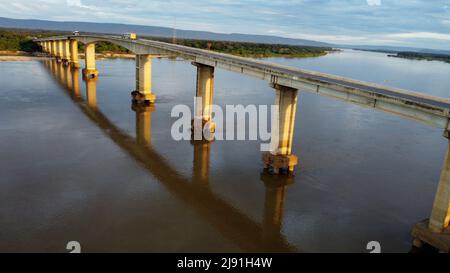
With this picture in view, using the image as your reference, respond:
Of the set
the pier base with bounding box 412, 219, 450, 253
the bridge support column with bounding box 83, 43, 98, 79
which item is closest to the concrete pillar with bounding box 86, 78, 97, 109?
the bridge support column with bounding box 83, 43, 98, 79

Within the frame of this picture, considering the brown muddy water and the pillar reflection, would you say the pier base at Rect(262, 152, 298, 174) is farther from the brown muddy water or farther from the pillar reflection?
the brown muddy water

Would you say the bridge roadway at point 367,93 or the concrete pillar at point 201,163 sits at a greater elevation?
the bridge roadway at point 367,93

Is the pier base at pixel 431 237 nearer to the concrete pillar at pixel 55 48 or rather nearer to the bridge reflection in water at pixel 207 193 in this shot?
the bridge reflection in water at pixel 207 193

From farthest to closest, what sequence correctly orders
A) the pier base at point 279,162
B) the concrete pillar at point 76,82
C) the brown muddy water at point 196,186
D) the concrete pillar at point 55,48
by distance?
the concrete pillar at point 55,48 < the concrete pillar at point 76,82 < the pier base at point 279,162 < the brown muddy water at point 196,186

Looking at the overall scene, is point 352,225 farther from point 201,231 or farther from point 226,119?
point 226,119

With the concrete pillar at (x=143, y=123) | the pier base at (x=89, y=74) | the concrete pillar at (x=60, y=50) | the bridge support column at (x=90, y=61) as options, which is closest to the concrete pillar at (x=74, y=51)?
the concrete pillar at (x=60, y=50)
